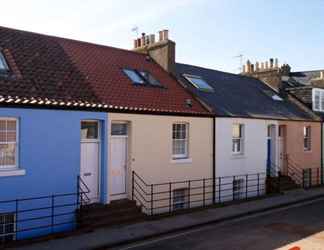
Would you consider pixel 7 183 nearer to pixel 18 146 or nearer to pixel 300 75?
pixel 18 146

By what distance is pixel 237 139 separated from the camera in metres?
19.1

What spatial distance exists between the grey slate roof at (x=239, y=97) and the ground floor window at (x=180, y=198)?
386 centimetres

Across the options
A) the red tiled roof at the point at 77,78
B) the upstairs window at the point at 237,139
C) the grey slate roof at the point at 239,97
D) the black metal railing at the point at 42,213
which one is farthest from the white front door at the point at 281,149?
the black metal railing at the point at 42,213

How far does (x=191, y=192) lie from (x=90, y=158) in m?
5.17

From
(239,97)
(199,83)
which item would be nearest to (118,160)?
(199,83)

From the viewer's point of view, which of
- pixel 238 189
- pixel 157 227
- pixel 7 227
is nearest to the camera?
pixel 7 227

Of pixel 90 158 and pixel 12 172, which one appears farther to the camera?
pixel 90 158

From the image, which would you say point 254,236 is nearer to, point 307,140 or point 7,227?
point 7,227

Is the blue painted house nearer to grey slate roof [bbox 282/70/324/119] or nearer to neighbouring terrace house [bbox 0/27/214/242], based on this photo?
neighbouring terrace house [bbox 0/27/214/242]

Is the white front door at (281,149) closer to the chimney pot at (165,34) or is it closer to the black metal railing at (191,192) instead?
the black metal railing at (191,192)

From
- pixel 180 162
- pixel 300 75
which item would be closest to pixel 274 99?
pixel 300 75

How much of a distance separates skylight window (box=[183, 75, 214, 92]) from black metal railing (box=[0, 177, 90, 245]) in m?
9.10

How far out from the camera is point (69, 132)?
12.0 m

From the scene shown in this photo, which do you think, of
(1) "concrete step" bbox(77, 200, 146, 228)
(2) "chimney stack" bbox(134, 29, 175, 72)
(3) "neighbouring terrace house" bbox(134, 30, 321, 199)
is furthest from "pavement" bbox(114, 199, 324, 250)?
(2) "chimney stack" bbox(134, 29, 175, 72)
